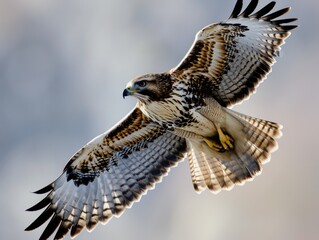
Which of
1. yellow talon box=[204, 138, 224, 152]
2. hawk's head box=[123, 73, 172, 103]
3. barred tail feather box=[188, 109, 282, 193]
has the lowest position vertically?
barred tail feather box=[188, 109, 282, 193]

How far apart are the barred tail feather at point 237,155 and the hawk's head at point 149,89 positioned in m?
1.17

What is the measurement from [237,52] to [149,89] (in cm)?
140

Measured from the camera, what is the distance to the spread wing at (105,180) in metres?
13.1

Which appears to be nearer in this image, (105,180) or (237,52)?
(237,52)

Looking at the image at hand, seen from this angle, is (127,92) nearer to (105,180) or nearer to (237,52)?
(237,52)

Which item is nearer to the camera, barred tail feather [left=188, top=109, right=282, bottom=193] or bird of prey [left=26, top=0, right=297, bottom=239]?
bird of prey [left=26, top=0, right=297, bottom=239]

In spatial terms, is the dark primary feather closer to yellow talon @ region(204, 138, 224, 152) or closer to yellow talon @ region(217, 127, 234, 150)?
yellow talon @ region(217, 127, 234, 150)

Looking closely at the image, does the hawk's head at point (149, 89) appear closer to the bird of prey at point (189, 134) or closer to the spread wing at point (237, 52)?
the bird of prey at point (189, 134)

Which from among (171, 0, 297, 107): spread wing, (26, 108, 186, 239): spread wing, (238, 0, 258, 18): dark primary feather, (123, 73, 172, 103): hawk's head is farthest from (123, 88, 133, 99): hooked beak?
(238, 0, 258, 18): dark primary feather

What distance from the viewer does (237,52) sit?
40.0 feet

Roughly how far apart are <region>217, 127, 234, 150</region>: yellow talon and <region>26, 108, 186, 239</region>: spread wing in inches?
29.0

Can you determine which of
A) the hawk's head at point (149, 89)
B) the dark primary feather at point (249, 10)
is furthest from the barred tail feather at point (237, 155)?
the dark primary feather at point (249, 10)

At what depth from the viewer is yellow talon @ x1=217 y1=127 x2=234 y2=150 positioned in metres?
12.5

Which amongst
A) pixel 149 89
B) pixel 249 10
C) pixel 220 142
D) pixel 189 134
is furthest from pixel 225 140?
pixel 249 10
